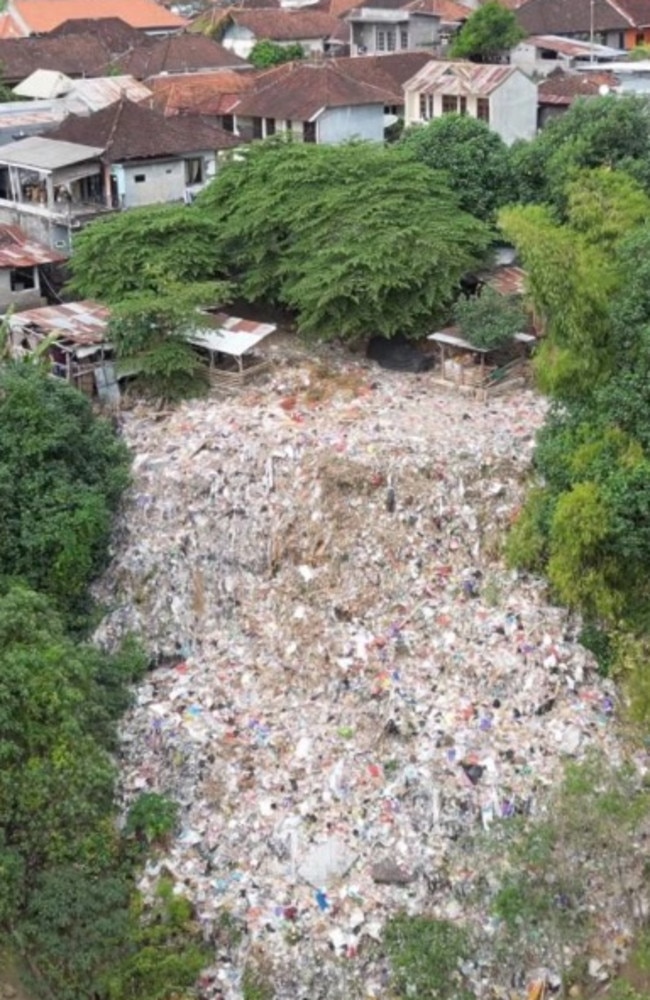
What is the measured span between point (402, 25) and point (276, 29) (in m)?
4.85

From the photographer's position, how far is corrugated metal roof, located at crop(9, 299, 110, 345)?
18203 millimetres

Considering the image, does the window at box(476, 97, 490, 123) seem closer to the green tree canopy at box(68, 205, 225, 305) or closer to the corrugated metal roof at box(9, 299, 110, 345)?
the green tree canopy at box(68, 205, 225, 305)

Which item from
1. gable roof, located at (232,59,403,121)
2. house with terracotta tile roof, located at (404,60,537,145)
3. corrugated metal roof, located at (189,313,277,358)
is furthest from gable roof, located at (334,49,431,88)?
corrugated metal roof, located at (189,313,277,358)

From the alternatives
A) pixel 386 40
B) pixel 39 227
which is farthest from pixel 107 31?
pixel 39 227

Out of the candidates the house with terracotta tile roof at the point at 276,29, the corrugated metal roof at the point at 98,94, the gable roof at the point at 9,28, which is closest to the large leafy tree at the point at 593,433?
the corrugated metal roof at the point at 98,94

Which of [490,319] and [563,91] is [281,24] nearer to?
[563,91]

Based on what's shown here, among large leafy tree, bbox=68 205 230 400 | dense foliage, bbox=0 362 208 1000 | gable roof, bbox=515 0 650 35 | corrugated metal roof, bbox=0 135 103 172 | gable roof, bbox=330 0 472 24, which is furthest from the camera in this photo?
gable roof, bbox=330 0 472 24

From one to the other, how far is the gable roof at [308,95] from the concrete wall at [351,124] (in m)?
0.20

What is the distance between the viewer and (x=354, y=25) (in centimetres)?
3912

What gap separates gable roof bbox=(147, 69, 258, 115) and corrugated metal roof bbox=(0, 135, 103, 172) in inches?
184

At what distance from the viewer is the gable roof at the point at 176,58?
34.4 metres

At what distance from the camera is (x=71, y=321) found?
18812 mm

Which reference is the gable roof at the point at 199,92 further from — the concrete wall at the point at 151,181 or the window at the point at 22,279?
the window at the point at 22,279

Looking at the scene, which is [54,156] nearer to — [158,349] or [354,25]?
[158,349]
